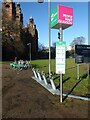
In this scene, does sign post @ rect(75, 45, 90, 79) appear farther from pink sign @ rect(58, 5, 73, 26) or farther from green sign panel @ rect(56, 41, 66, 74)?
green sign panel @ rect(56, 41, 66, 74)

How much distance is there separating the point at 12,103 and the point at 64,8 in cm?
489

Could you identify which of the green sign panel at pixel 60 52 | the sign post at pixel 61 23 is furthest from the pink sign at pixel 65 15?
the green sign panel at pixel 60 52

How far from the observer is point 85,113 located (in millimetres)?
10383

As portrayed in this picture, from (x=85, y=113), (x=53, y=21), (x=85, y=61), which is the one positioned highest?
(x=53, y=21)

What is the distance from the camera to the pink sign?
1213 cm

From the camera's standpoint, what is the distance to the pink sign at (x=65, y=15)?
12.1 metres

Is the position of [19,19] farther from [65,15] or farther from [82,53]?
[65,15]

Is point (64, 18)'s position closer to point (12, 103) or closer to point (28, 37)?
point (12, 103)

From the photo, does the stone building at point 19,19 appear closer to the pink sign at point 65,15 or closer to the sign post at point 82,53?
the sign post at point 82,53

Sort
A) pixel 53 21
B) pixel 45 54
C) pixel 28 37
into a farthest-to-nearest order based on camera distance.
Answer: pixel 45 54 < pixel 28 37 < pixel 53 21

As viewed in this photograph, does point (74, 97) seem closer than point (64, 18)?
No

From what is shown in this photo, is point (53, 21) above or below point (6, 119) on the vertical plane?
above

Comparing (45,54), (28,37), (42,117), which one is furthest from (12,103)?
(45,54)

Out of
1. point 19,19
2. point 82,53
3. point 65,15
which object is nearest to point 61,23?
point 65,15
